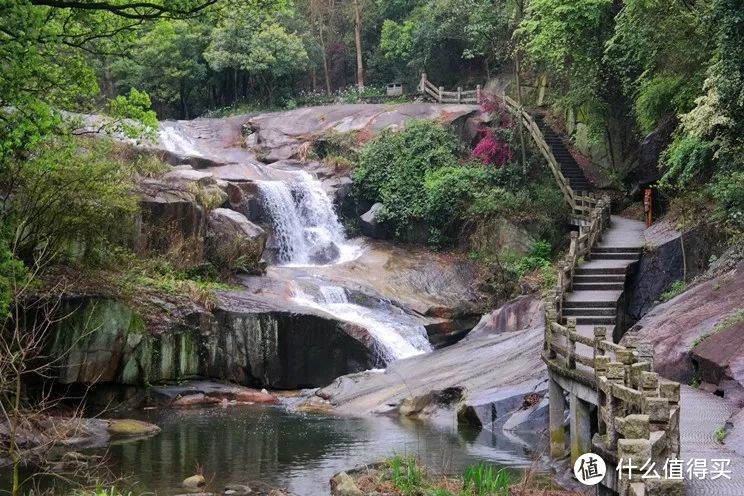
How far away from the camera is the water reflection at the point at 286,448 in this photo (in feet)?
49.3

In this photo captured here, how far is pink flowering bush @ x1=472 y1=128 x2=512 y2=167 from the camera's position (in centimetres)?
3609

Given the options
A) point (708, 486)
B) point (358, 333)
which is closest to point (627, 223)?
point (358, 333)

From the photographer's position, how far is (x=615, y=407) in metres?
11.3

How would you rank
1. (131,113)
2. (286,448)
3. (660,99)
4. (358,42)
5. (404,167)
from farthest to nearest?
(358,42) → (404,167) → (660,99) → (286,448) → (131,113)

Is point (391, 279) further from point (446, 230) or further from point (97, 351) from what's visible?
point (97, 351)

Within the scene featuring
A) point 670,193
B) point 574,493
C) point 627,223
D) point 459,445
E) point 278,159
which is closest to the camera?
point 574,493

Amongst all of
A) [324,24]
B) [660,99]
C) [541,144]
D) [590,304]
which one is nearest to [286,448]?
[590,304]

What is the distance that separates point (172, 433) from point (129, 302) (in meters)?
5.13

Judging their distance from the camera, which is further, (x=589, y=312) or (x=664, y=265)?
(x=664, y=265)

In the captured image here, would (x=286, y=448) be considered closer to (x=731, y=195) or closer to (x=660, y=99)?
(x=731, y=195)

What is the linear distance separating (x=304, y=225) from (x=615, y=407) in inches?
979

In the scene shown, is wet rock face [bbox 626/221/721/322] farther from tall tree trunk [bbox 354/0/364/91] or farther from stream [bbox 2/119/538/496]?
tall tree trunk [bbox 354/0/364/91]

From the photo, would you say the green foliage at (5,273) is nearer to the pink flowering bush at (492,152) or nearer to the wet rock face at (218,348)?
the wet rock face at (218,348)

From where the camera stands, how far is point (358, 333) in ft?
84.4
